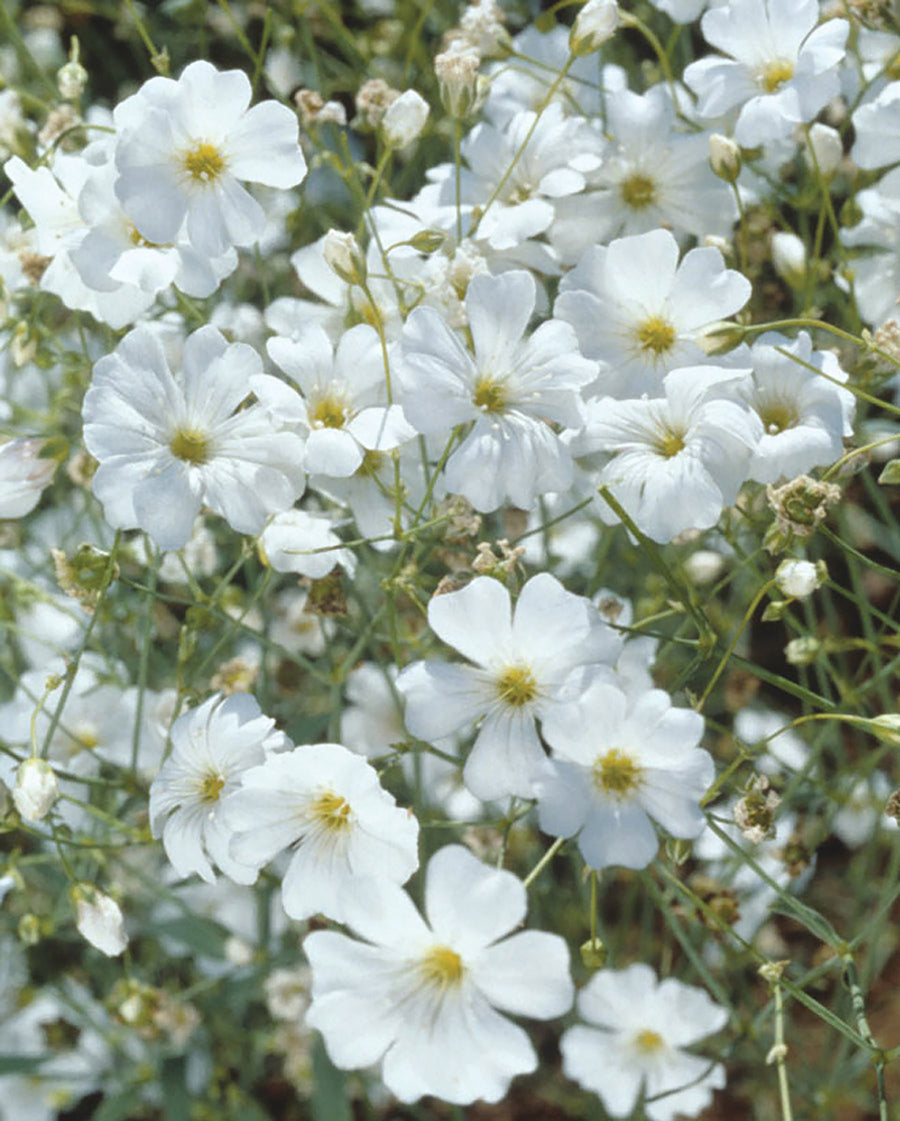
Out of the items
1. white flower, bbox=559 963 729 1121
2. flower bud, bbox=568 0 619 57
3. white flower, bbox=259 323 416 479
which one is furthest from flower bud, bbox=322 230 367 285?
white flower, bbox=559 963 729 1121

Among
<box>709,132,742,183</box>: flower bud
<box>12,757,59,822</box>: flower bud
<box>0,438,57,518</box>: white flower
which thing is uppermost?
<box>709,132,742,183</box>: flower bud

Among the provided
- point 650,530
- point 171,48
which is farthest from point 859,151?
point 171,48

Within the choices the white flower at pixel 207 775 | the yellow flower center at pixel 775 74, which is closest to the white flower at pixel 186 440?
the white flower at pixel 207 775

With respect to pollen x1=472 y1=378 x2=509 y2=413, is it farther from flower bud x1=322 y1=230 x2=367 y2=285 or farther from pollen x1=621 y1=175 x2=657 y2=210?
pollen x1=621 y1=175 x2=657 y2=210

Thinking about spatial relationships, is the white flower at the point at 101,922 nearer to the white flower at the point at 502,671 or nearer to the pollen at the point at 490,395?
the white flower at the point at 502,671

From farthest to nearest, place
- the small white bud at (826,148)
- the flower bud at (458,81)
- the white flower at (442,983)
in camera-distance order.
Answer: the small white bud at (826,148), the flower bud at (458,81), the white flower at (442,983)

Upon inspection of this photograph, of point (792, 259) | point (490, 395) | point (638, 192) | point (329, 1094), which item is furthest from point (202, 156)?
point (329, 1094)
